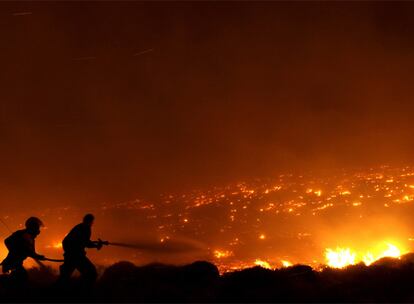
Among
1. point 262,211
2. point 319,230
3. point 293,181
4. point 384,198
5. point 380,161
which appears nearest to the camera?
point 319,230

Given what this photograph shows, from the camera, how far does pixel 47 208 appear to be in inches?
2886

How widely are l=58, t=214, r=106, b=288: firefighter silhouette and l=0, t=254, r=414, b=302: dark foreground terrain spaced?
2.40ft

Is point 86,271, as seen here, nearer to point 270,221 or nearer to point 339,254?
point 339,254

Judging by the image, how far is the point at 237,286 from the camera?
45.2 ft

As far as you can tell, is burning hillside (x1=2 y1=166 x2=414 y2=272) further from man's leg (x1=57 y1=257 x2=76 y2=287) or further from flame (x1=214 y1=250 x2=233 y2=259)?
man's leg (x1=57 y1=257 x2=76 y2=287)

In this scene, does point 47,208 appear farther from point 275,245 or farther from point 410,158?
point 410,158

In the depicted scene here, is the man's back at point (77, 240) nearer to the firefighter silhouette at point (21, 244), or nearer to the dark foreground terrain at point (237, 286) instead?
the firefighter silhouette at point (21, 244)

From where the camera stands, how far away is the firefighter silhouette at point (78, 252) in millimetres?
11555

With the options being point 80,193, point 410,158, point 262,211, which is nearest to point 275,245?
point 262,211

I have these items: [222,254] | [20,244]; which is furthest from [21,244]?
[222,254]

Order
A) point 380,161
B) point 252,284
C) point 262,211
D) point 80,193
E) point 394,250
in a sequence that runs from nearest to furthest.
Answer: point 252,284 < point 394,250 < point 262,211 < point 380,161 < point 80,193

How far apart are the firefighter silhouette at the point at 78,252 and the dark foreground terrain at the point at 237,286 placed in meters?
0.73

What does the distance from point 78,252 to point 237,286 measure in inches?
204

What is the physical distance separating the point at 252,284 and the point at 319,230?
33389mm
